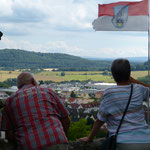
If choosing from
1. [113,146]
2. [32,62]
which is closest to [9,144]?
[113,146]

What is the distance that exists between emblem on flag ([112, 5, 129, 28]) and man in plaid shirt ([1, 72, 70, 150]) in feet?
12.1

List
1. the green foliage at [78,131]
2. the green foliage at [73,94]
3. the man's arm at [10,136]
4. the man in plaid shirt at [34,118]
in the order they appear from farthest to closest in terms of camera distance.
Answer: the green foliage at [73,94] < the green foliage at [78,131] < the man's arm at [10,136] < the man in plaid shirt at [34,118]

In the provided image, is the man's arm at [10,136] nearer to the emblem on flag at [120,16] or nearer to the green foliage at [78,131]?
the emblem on flag at [120,16]

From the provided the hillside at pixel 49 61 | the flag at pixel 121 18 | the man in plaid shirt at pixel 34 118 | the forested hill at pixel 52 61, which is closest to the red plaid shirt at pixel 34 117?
the man in plaid shirt at pixel 34 118

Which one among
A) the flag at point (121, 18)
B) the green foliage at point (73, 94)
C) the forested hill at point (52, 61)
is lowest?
the green foliage at point (73, 94)

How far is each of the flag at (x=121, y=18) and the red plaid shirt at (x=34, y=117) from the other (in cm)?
367

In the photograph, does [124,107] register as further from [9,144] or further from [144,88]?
[9,144]

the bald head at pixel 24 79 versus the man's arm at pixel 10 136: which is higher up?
the bald head at pixel 24 79

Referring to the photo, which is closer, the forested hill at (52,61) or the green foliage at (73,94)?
the green foliage at (73,94)

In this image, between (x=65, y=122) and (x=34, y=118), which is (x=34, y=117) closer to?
(x=34, y=118)

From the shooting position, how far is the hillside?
207ft

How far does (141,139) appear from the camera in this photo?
2.78 meters

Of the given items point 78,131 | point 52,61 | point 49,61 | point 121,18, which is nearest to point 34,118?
point 121,18

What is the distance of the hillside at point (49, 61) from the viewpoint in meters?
63.2
